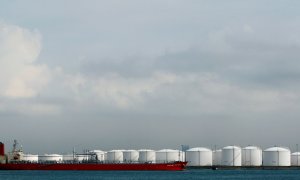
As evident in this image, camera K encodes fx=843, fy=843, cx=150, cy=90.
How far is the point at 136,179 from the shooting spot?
16612 centimetres

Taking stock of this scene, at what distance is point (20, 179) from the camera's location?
166 meters

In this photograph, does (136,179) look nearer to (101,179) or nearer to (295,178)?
(101,179)

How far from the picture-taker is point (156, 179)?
164375mm

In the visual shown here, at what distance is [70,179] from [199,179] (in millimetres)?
25769

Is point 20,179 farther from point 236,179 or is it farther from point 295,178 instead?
point 295,178

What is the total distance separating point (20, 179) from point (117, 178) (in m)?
20.0

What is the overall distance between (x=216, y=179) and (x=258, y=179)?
330 inches

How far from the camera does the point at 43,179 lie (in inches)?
6752

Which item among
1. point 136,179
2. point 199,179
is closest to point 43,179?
point 136,179

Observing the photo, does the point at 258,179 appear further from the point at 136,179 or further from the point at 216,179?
the point at 136,179

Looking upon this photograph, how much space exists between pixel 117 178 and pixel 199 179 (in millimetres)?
18208

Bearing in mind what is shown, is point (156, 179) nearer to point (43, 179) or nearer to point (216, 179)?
point (216, 179)

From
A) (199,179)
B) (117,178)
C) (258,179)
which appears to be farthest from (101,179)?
(258,179)

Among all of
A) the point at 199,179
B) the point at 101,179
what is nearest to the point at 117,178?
the point at 101,179
